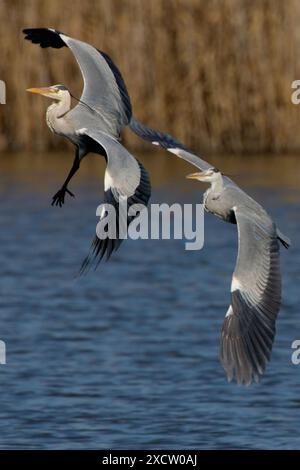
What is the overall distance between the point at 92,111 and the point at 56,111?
4.7 inches

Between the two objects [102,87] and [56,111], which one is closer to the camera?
[56,111]

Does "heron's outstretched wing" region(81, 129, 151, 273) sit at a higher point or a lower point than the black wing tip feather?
lower

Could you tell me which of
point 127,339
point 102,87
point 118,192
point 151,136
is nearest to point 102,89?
point 102,87

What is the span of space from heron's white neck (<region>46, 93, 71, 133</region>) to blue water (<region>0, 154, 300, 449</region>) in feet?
14.2

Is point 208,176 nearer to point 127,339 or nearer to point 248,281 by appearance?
point 248,281

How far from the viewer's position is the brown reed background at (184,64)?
1708cm

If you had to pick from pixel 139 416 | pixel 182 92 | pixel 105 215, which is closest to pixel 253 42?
pixel 182 92

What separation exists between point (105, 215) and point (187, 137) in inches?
493

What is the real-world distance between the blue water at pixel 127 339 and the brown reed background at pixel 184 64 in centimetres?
74

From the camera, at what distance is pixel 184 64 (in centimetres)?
1764

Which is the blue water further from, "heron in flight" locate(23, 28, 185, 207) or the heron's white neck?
the heron's white neck

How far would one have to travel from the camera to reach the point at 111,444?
370 inches

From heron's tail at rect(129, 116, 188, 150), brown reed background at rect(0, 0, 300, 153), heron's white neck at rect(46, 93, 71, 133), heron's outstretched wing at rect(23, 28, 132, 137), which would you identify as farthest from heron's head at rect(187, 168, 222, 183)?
brown reed background at rect(0, 0, 300, 153)

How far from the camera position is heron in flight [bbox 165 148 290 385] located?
5449 mm
